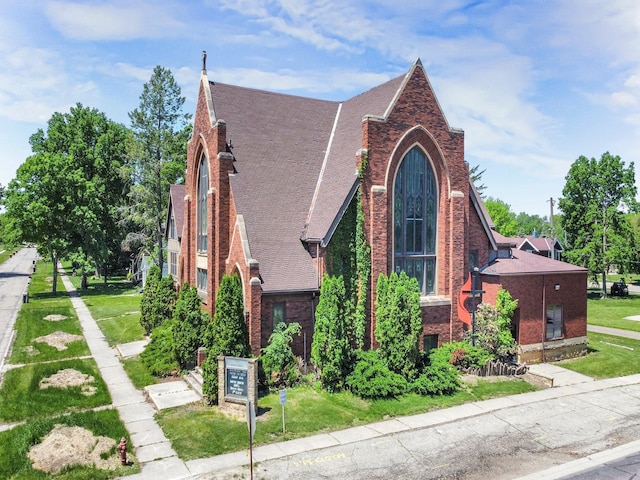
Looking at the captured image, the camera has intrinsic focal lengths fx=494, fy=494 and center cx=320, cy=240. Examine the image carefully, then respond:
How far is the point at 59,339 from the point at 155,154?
869 inches

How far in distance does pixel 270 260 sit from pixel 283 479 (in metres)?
9.51

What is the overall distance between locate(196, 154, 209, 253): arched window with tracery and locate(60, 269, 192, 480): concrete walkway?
6.92m

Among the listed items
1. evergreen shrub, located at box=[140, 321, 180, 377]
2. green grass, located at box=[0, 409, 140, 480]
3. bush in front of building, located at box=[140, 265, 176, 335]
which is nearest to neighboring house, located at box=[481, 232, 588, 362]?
evergreen shrub, located at box=[140, 321, 180, 377]

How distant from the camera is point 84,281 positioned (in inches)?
2082

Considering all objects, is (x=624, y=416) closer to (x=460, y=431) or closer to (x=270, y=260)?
(x=460, y=431)

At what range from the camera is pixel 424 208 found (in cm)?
2208

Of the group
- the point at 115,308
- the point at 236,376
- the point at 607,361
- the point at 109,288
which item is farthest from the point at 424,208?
the point at 109,288

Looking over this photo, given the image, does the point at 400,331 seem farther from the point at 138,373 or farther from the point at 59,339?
the point at 59,339

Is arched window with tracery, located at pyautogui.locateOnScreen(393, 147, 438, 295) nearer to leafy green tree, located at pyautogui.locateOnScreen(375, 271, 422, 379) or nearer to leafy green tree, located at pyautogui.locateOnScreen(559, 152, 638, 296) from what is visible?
leafy green tree, located at pyautogui.locateOnScreen(375, 271, 422, 379)

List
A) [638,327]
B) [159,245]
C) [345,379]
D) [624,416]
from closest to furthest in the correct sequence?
[624,416] → [345,379] → [638,327] → [159,245]

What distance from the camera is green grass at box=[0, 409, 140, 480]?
480 inches

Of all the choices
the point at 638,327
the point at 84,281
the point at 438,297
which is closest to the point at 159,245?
the point at 84,281

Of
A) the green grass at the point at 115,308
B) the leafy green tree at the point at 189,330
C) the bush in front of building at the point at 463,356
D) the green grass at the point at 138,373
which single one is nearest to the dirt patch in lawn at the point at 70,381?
the green grass at the point at 138,373

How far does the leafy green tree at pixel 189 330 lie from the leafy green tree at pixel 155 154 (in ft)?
79.4
